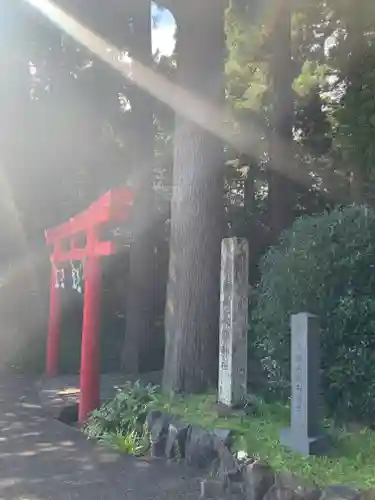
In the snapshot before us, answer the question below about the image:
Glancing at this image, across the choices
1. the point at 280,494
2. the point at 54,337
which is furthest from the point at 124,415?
the point at 54,337

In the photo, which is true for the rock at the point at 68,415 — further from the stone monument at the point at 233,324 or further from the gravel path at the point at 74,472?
the stone monument at the point at 233,324

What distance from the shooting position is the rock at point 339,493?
4.37m

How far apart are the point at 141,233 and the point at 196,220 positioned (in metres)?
5.85

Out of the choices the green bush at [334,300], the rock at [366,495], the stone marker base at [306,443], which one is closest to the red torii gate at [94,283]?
the green bush at [334,300]

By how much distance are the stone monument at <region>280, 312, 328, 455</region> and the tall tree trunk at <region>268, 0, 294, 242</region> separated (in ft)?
28.8

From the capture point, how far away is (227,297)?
718cm

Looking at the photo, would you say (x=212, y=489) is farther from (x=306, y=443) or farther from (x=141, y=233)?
(x=141, y=233)

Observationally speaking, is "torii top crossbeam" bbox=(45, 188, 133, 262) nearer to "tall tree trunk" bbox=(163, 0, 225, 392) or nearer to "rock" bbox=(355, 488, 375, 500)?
"tall tree trunk" bbox=(163, 0, 225, 392)

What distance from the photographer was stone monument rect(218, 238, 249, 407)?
7049mm

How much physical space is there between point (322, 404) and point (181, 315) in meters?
2.42

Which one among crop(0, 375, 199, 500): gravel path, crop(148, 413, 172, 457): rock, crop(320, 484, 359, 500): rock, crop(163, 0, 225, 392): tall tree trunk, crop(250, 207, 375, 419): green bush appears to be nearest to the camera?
crop(320, 484, 359, 500): rock

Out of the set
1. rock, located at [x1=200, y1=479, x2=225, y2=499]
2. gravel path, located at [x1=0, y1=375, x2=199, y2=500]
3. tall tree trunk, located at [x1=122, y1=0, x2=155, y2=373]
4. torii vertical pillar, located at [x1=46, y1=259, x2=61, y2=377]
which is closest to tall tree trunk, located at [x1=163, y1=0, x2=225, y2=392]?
gravel path, located at [x1=0, y1=375, x2=199, y2=500]

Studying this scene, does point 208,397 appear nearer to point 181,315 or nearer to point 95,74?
point 181,315

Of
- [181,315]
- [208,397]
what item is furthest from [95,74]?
[208,397]
